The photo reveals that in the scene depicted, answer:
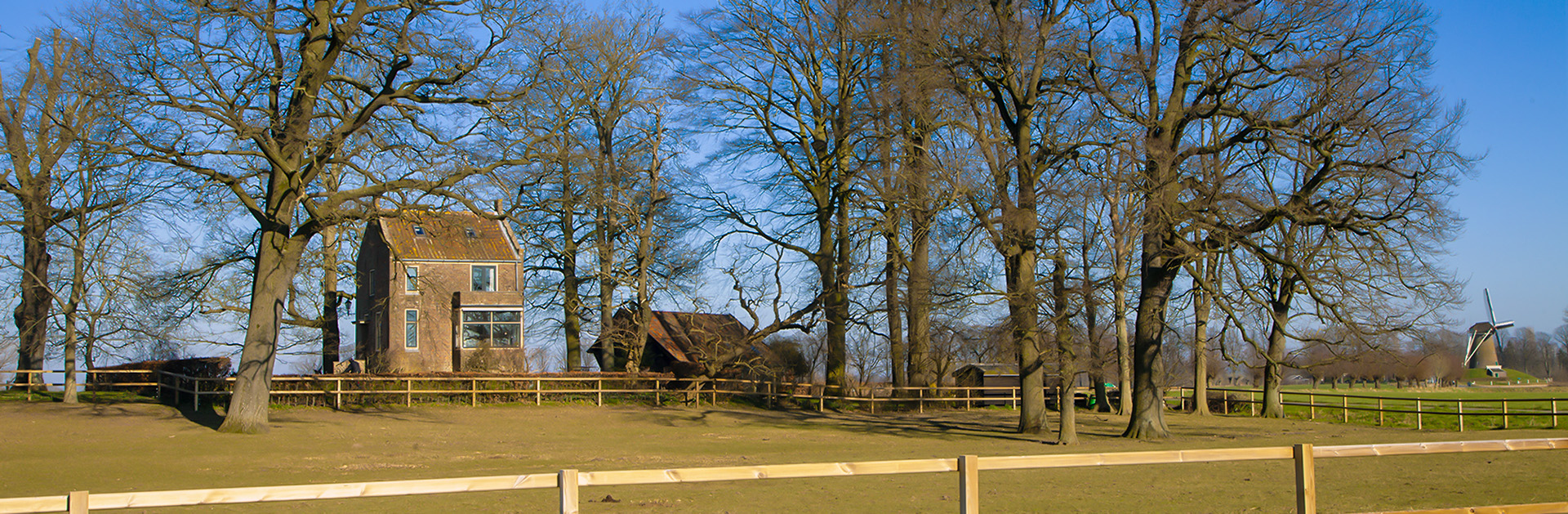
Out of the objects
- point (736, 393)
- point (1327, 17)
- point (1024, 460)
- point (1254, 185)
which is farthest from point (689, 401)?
point (1024, 460)

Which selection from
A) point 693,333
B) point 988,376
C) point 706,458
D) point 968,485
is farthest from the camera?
point 988,376

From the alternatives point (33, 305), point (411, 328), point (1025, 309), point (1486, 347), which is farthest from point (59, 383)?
point (1486, 347)

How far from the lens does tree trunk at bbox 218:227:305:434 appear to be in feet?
66.8

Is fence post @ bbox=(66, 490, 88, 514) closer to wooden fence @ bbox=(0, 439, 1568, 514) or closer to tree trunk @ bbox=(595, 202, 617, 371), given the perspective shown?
wooden fence @ bbox=(0, 439, 1568, 514)

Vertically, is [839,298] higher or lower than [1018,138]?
lower

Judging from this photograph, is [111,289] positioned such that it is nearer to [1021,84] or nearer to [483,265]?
[483,265]

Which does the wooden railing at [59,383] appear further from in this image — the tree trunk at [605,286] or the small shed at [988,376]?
the small shed at [988,376]

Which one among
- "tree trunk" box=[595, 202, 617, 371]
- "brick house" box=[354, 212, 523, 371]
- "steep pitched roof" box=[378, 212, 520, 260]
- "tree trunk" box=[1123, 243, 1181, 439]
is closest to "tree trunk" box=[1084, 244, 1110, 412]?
"tree trunk" box=[1123, 243, 1181, 439]

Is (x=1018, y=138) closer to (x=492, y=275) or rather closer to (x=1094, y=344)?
(x=1094, y=344)

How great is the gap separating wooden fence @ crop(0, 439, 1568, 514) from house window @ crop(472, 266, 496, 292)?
32.9 m

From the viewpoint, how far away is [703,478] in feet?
22.5

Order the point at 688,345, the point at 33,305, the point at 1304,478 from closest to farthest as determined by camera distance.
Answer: the point at 1304,478, the point at 33,305, the point at 688,345

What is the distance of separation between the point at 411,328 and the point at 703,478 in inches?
1328

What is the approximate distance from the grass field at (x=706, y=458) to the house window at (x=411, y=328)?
10584 mm
